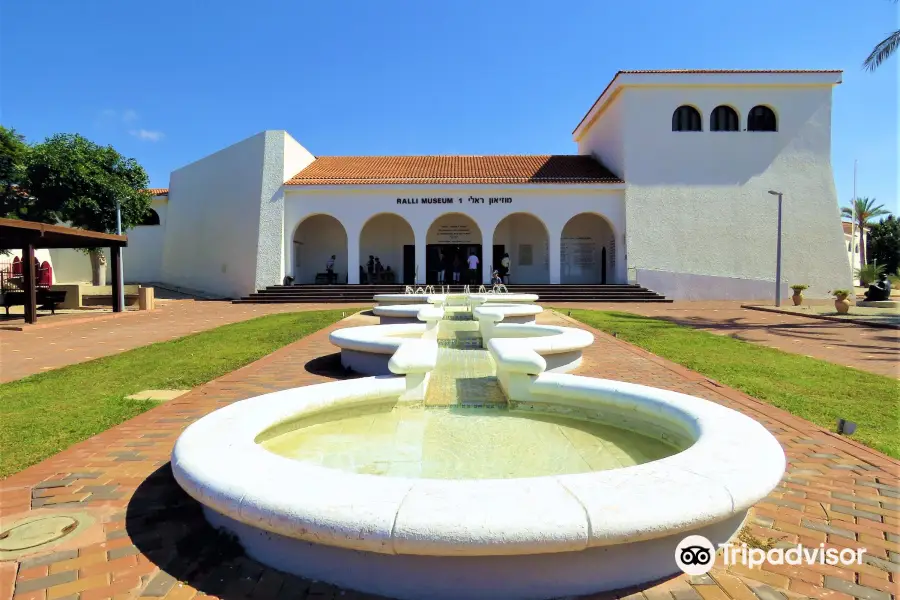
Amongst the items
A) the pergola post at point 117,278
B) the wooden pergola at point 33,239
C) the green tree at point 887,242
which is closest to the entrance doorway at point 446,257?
the pergola post at point 117,278

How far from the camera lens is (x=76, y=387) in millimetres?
Answer: 6031

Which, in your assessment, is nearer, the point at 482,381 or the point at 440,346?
the point at 482,381

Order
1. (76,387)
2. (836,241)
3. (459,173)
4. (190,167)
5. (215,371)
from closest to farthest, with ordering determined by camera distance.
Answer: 1. (76,387)
2. (215,371)
3. (836,241)
4. (459,173)
5. (190,167)

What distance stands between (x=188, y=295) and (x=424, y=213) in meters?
13.1

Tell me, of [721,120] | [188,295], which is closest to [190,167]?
[188,295]

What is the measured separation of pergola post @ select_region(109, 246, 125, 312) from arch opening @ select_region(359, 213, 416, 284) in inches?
A: 440

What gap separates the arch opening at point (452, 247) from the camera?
26.2 m

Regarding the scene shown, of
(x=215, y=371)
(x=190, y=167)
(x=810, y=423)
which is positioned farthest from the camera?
(x=190, y=167)

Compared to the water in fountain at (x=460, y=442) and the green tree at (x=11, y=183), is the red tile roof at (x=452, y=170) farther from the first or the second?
the water in fountain at (x=460, y=442)

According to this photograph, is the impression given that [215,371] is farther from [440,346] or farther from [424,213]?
[424,213]

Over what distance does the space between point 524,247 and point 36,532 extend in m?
25.1

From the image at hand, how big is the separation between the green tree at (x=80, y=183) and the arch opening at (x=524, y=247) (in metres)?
17.3

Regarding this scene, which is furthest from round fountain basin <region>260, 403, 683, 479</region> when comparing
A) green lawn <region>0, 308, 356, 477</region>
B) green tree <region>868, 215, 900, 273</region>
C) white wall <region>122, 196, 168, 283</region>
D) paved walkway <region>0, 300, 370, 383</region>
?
green tree <region>868, 215, 900, 273</region>

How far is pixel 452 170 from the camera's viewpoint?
26.0m
